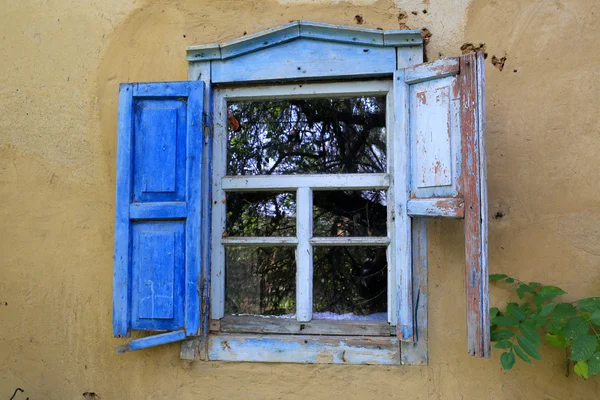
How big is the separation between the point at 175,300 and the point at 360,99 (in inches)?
51.0

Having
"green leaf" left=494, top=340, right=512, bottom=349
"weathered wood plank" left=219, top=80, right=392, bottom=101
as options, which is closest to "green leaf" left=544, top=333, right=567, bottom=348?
"green leaf" left=494, top=340, right=512, bottom=349

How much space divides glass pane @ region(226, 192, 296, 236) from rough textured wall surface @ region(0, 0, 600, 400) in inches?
24.1

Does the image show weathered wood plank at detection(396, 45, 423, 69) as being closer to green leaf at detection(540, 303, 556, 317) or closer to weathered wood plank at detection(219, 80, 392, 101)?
weathered wood plank at detection(219, 80, 392, 101)

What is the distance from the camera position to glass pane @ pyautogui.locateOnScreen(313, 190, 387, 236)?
232 cm

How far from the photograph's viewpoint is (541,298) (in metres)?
2.00

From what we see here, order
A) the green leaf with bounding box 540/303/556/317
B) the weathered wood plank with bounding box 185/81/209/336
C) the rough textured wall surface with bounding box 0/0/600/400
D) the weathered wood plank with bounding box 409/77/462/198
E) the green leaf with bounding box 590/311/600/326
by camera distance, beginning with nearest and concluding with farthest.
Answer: the green leaf with bounding box 590/311/600/326 → the green leaf with bounding box 540/303/556/317 → the weathered wood plank with bounding box 409/77/462/198 → the rough textured wall surface with bounding box 0/0/600/400 → the weathered wood plank with bounding box 185/81/209/336

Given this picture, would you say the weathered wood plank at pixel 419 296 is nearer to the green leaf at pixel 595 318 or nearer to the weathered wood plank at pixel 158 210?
the green leaf at pixel 595 318

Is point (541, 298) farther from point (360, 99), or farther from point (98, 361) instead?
point (98, 361)

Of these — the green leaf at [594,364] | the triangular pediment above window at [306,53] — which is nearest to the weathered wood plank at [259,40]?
the triangular pediment above window at [306,53]

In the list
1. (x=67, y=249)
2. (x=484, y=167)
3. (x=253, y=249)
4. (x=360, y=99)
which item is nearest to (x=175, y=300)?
(x=253, y=249)

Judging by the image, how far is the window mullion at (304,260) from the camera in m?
2.30

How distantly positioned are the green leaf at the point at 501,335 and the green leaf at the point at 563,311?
0.63 feet

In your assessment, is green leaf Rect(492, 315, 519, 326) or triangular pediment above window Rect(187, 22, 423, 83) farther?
triangular pediment above window Rect(187, 22, 423, 83)

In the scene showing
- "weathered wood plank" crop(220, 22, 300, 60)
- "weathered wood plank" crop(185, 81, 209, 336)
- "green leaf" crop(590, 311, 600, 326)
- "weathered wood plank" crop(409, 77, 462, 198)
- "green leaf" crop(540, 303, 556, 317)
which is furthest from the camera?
"weathered wood plank" crop(220, 22, 300, 60)
